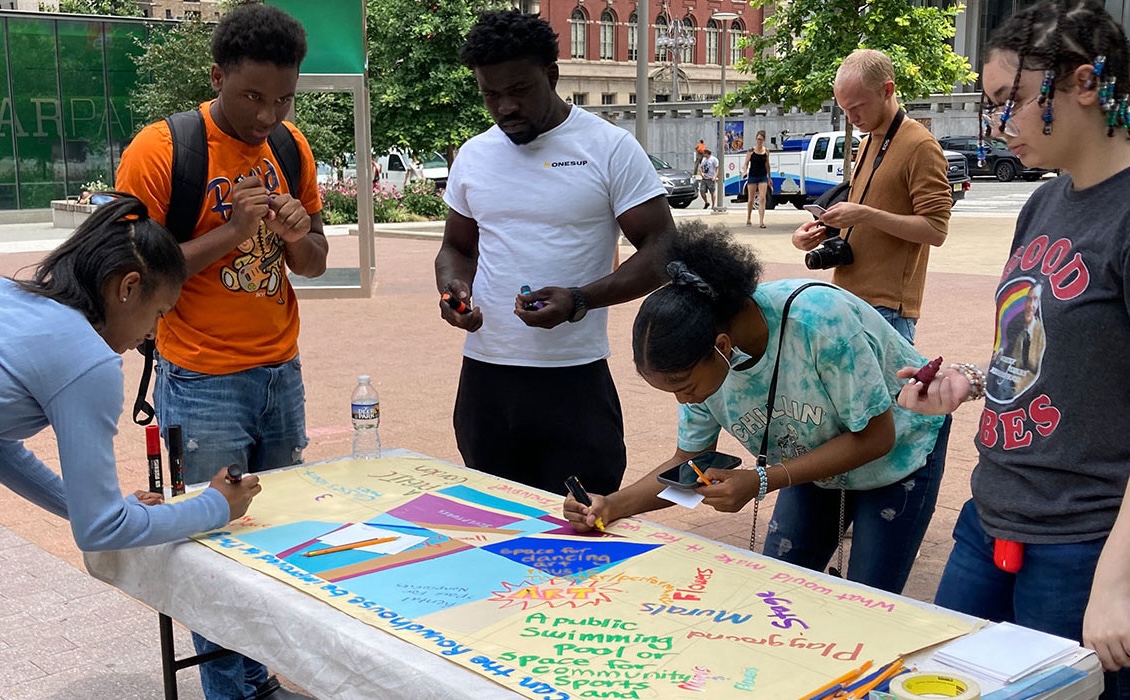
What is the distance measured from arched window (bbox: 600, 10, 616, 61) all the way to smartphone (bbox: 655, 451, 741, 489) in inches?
2113

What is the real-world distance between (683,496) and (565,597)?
0.46 metres

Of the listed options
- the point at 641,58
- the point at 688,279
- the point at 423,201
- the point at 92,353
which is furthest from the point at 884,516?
the point at 423,201

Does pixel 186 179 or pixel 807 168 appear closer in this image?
pixel 186 179

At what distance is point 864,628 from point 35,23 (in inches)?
1052

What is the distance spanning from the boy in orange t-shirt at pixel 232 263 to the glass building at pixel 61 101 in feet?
80.5

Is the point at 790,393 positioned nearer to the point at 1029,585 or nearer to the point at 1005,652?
the point at 1029,585

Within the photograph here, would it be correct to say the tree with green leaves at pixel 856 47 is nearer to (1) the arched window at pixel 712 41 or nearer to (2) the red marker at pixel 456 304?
(2) the red marker at pixel 456 304

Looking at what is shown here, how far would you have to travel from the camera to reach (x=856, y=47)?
20.5 m

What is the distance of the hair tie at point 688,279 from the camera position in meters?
2.44

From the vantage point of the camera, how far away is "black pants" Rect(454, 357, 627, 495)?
130 inches

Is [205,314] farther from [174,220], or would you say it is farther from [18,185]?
[18,185]

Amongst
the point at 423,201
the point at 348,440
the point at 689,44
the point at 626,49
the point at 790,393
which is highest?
the point at 689,44

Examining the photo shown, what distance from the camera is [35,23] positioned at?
24.6m

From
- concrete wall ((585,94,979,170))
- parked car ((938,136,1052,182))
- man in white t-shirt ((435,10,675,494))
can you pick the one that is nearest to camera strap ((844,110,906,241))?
man in white t-shirt ((435,10,675,494))
